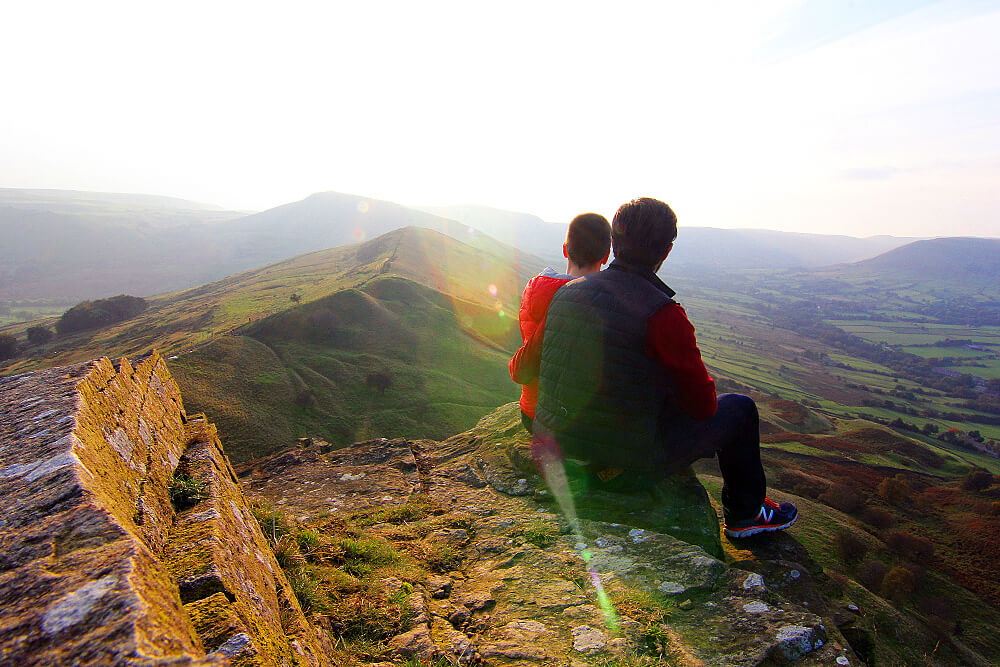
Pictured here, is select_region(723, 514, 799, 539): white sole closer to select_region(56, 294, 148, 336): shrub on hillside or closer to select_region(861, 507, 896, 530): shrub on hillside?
select_region(861, 507, 896, 530): shrub on hillside

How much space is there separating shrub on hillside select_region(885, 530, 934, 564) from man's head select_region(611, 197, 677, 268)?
31.2m

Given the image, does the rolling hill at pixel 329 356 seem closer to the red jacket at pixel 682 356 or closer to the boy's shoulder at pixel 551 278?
the boy's shoulder at pixel 551 278

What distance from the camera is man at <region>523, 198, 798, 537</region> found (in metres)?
5.04

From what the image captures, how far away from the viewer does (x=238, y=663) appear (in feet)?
7.57

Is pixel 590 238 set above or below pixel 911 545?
above

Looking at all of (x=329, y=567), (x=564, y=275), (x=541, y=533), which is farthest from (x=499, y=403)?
(x=329, y=567)

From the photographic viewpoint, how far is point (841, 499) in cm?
3450

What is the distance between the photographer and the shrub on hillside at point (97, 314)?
84062 millimetres

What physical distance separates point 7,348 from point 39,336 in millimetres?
6525

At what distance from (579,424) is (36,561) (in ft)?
15.6

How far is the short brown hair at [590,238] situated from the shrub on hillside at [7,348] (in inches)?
3986

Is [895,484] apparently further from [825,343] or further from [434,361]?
[825,343]

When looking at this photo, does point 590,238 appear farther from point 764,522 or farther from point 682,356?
point 764,522

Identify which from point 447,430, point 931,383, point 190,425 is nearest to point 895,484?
point 447,430
